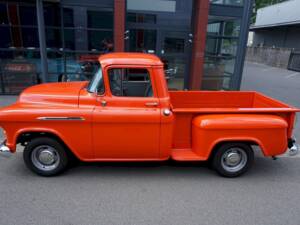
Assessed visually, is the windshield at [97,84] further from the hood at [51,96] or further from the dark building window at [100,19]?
the dark building window at [100,19]

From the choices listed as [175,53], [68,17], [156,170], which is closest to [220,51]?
[175,53]

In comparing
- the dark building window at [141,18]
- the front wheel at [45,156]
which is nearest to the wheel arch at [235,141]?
the front wheel at [45,156]

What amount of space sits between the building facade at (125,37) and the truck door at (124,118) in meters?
4.74

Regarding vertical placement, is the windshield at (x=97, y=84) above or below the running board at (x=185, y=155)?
above

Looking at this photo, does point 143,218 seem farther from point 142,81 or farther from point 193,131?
point 142,81

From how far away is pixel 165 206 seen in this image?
331 centimetres

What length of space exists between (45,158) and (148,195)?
167 centimetres

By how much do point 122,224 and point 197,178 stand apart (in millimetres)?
1528

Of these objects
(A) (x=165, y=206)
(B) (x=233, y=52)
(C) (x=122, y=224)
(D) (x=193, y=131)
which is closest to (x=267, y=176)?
(D) (x=193, y=131)

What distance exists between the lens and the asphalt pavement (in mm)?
3082

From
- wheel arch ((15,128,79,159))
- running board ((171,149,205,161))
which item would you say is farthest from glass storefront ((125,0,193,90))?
wheel arch ((15,128,79,159))

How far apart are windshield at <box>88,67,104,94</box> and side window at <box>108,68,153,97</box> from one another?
137mm

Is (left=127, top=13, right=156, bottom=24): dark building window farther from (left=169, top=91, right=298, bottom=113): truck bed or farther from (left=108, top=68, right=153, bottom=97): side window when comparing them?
(left=108, top=68, right=153, bottom=97): side window

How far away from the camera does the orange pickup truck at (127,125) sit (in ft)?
11.9
